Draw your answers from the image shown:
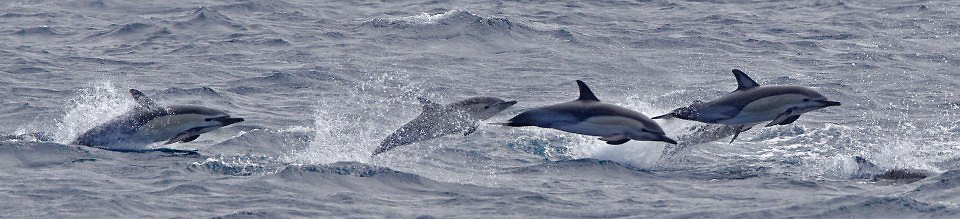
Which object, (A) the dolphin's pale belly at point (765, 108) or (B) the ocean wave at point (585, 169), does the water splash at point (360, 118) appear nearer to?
(B) the ocean wave at point (585, 169)

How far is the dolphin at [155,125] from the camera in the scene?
13859 millimetres

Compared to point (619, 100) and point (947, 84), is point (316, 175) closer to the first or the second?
point (619, 100)

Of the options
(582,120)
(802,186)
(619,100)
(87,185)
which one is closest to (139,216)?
(87,185)

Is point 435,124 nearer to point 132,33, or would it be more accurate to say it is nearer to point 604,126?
point 604,126

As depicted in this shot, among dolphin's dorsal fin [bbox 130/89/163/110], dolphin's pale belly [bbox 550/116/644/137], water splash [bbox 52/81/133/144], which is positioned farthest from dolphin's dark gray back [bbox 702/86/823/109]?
water splash [bbox 52/81/133/144]

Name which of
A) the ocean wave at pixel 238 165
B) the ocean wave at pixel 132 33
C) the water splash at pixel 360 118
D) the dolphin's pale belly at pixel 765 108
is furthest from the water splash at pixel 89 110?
the dolphin's pale belly at pixel 765 108

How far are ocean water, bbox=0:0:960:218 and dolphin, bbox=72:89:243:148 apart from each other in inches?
10.5

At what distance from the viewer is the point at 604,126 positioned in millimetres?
12625

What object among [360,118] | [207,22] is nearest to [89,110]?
[360,118]

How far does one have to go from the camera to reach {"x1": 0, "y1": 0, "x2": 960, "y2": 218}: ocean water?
11.7 meters

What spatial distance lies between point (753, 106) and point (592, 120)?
151 centimetres

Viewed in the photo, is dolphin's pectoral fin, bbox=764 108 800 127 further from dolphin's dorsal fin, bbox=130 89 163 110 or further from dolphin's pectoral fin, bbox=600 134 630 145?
dolphin's dorsal fin, bbox=130 89 163 110

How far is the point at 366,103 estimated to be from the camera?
17500 millimetres

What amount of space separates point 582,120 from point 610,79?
24.2 feet
